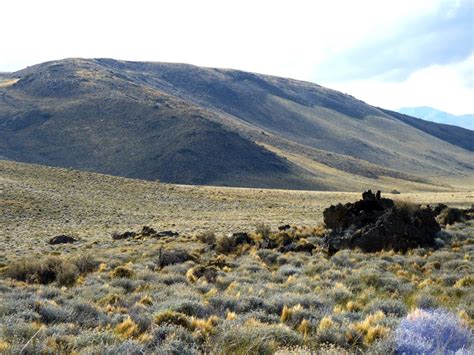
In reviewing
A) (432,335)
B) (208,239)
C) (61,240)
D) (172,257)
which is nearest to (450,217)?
(208,239)

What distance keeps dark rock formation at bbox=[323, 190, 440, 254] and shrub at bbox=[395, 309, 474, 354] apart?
9021 millimetres

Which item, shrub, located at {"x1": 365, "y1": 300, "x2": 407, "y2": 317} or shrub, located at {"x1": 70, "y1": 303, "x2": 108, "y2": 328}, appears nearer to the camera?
shrub, located at {"x1": 70, "y1": 303, "x2": 108, "y2": 328}

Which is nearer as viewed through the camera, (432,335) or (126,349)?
(126,349)

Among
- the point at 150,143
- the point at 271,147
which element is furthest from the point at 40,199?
the point at 271,147

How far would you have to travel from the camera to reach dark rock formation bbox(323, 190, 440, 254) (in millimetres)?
15812

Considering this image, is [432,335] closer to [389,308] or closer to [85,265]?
[389,308]

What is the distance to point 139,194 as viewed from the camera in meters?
49.6

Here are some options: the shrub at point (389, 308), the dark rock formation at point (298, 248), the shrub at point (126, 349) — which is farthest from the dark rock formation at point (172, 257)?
the shrub at point (126, 349)

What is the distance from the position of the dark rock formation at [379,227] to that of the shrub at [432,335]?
902cm

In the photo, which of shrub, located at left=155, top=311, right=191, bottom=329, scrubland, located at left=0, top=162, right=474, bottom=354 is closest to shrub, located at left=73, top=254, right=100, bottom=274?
scrubland, located at left=0, top=162, right=474, bottom=354

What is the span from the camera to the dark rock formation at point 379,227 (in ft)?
51.9

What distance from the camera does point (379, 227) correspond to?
638 inches

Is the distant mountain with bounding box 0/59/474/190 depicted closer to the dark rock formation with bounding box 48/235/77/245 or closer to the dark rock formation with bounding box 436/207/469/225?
the dark rock formation with bounding box 48/235/77/245

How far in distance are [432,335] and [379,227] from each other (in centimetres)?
1049
